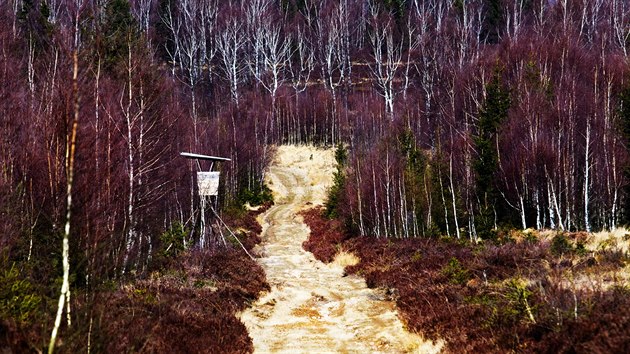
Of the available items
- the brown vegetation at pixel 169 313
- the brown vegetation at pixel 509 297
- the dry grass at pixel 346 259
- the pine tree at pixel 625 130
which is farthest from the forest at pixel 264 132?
the brown vegetation at pixel 509 297

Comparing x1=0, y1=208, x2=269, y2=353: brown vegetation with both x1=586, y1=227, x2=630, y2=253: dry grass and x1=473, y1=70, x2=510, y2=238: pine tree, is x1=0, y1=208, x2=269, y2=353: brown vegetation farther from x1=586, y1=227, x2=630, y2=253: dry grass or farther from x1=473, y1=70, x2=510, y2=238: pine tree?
x1=473, y1=70, x2=510, y2=238: pine tree

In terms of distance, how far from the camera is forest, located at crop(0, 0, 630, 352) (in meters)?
7.84

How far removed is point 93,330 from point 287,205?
33.9m

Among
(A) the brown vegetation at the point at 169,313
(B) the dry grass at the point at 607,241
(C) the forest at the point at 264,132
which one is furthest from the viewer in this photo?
(B) the dry grass at the point at 607,241

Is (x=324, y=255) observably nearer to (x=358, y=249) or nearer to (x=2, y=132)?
(x=358, y=249)

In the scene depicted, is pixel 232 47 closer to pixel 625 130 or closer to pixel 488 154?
pixel 488 154

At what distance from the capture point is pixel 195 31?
59.3 m

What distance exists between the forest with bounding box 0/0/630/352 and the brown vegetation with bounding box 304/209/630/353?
4.49m

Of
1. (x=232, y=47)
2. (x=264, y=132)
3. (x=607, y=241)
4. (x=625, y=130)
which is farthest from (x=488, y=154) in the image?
(x=232, y=47)

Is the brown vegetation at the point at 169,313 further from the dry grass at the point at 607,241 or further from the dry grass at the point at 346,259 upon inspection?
the dry grass at the point at 607,241

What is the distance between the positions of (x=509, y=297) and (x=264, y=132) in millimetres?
41761

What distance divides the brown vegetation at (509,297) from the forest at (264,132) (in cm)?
449

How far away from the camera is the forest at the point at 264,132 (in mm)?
7844

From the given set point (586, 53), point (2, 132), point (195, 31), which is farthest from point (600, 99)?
point (195, 31)
